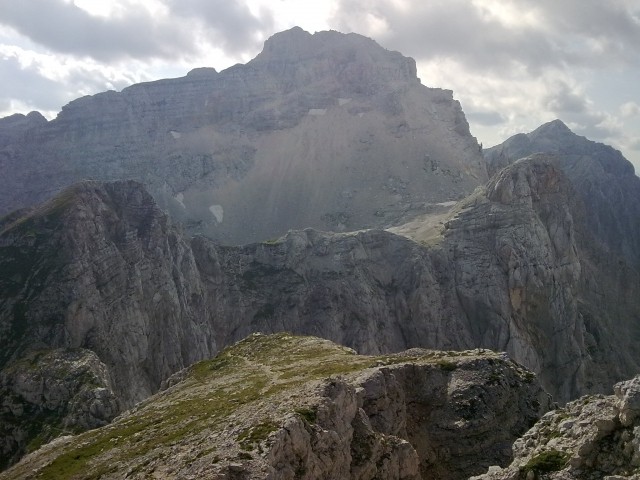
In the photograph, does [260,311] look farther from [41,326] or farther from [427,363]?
[427,363]

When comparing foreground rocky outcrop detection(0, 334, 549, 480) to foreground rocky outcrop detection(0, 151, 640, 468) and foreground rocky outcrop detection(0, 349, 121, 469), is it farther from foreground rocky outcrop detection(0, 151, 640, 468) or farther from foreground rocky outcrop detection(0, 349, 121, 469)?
foreground rocky outcrop detection(0, 151, 640, 468)

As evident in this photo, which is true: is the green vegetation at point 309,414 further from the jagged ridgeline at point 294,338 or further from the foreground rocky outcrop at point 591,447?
the foreground rocky outcrop at point 591,447

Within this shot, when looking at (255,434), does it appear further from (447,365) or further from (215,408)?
(447,365)

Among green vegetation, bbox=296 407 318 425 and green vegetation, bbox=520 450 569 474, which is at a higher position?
green vegetation, bbox=296 407 318 425

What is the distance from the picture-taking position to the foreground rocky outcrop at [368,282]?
110438 mm

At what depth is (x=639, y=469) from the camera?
2072cm

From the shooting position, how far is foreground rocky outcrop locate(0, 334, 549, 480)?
34516 millimetres

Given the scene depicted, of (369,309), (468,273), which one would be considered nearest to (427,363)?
(369,309)

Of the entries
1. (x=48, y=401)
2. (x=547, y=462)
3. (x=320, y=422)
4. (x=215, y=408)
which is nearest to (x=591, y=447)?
(x=547, y=462)

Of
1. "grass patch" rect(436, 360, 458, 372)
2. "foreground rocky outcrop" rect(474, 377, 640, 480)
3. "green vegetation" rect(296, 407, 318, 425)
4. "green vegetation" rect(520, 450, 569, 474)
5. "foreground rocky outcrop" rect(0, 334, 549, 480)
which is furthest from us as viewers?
"grass patch" rect(436, 360, 458, 372)

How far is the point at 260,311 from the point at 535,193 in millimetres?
82251

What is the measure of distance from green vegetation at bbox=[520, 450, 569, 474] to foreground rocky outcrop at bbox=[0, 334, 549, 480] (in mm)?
12996

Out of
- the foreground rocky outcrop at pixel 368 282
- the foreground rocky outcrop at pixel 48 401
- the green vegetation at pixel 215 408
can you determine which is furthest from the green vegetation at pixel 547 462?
the foreground rocky outcrop at pixel 368 282

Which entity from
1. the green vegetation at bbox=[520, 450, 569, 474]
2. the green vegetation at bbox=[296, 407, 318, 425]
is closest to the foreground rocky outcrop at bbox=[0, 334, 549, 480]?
the green vegetation at bbox=[296, 407, 318, 425]
